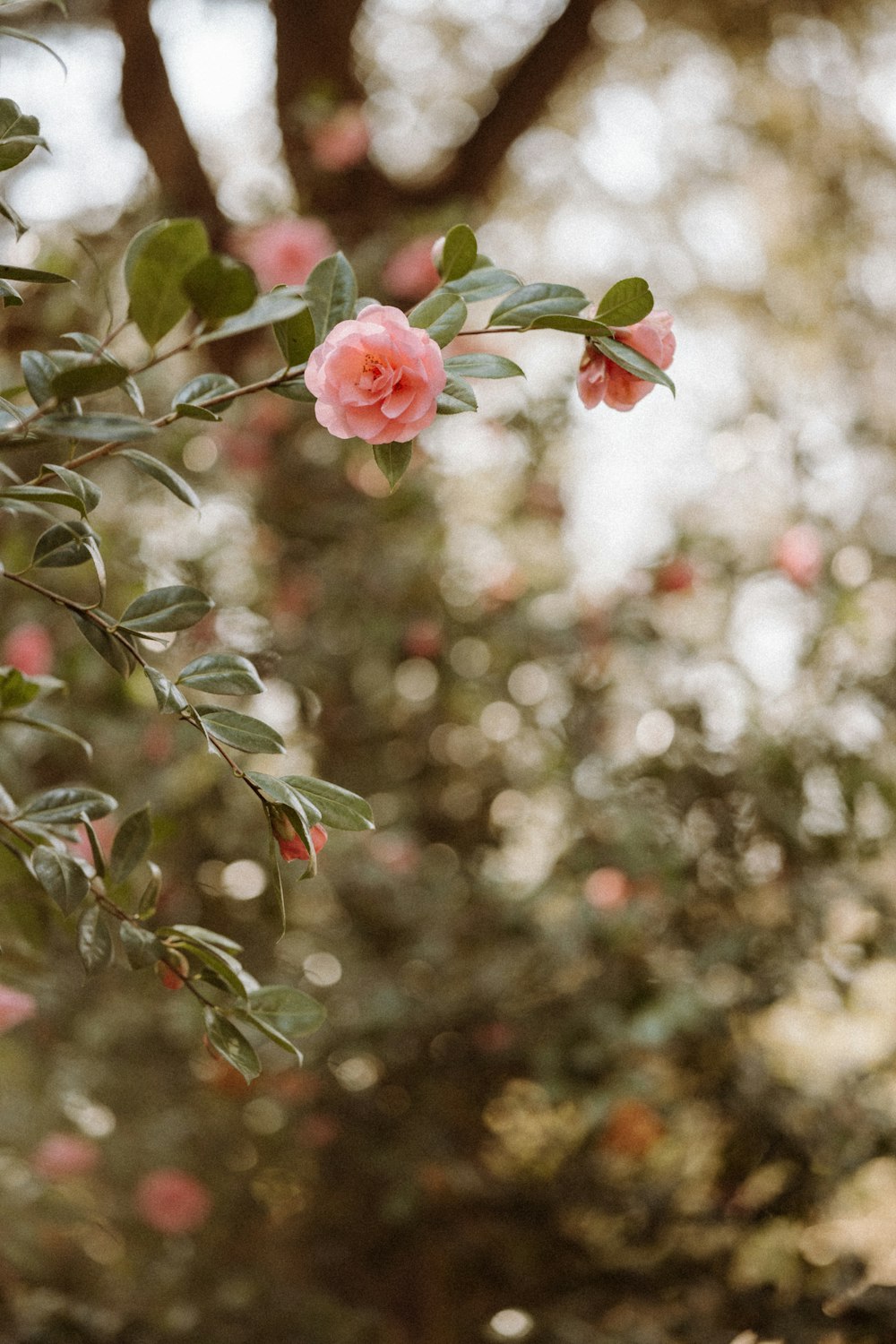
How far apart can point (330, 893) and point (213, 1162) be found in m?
0.46

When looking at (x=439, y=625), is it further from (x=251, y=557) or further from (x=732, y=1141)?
(x=732, y=1141)

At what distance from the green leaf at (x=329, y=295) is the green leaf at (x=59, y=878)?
282 mm

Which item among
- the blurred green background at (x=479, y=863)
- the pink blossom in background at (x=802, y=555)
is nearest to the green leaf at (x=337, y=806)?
the blurred green background at (x=479, y=863)

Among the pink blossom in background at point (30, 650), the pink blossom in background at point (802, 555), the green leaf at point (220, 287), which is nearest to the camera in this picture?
the green leaf at point (220, 287)

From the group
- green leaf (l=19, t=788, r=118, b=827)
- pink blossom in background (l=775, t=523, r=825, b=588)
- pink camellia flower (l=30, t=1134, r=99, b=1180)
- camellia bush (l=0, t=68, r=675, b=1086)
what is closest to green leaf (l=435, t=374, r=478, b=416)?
camellia bush (l=0, t=68, r=675, b=1086)

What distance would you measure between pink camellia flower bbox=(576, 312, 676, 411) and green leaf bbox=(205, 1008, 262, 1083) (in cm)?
37

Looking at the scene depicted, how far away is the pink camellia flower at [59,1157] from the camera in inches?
56.9

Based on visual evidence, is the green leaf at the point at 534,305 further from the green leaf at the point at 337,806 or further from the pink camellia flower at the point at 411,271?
the pink camellia flower at the point at 411,271

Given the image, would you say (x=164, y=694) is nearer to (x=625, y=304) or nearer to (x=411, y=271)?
(x=625, y=304)

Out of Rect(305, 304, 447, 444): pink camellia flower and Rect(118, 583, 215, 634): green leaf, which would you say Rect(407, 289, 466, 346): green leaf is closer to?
Rect(305, 304, 447, 444): pink camellia flower

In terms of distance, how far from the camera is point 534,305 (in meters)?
0.48

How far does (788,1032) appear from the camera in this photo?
5.52ft

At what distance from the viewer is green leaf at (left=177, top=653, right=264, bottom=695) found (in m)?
0.49

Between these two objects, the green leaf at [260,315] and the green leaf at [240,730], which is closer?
the green leaf at [260,315]
